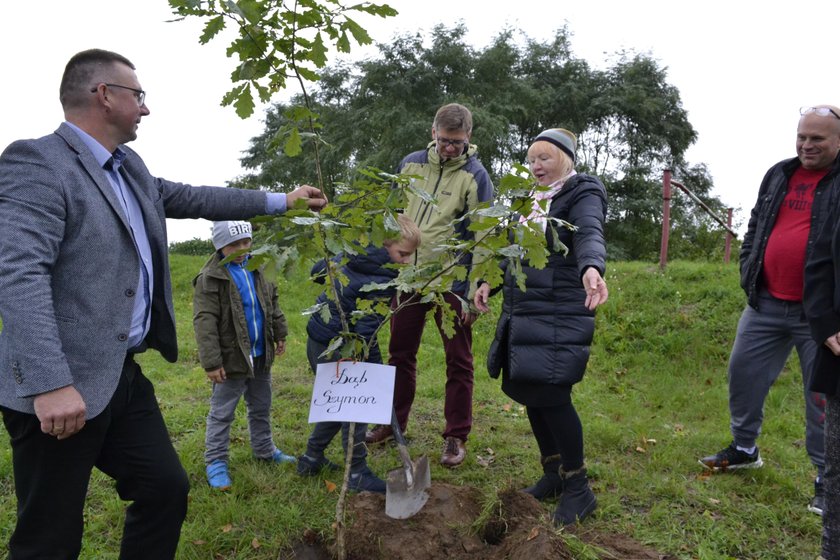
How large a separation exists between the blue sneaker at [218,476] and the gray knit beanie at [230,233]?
1280 mm

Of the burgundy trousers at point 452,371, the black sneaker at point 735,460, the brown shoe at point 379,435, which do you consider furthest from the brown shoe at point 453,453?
the black sneaker at point 735,460

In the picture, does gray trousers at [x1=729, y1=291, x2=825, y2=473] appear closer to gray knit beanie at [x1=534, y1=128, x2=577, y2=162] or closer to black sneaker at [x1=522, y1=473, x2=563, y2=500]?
black sneaker at [x1=522, y1=473, x2=563, y2=500]

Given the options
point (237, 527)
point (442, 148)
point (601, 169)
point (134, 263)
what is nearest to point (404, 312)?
point (442, 148)

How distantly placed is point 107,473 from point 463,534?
149 cm

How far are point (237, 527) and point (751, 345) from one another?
9.81 feet

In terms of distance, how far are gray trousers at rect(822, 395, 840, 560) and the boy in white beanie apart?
2.86 metres

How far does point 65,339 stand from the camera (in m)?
1.96

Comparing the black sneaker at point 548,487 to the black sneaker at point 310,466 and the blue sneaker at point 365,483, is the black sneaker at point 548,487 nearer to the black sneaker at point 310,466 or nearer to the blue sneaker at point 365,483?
the blue sneaker at point 365,483

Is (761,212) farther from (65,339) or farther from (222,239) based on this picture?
(65,339)

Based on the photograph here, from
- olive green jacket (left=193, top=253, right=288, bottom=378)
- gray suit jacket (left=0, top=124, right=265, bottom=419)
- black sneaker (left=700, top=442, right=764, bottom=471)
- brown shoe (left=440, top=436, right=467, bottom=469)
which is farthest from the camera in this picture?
brown shoe (left=440, top=436, right=467, bottom=469)

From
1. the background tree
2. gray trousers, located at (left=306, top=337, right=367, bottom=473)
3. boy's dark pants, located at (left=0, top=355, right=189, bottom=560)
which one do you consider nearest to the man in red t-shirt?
gray trousers, located at (left=306, top=337, right=367, bottom=473)

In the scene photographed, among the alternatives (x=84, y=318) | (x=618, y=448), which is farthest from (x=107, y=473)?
(x=618, y=448)

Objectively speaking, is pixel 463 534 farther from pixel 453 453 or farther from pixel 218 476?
pixel 218 476

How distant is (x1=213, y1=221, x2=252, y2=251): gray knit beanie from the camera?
3.59 meters
